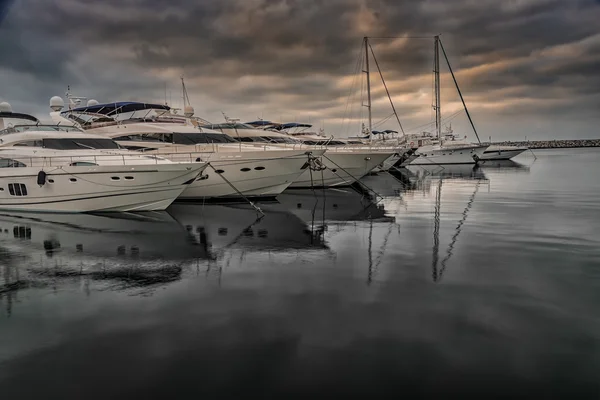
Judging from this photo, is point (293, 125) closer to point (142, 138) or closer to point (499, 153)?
point (142, 138)

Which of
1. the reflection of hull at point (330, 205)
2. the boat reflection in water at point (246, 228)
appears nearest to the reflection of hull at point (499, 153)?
the reflection of hull at point (330, 205)

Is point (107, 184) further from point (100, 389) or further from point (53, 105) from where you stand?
point (53, 105)

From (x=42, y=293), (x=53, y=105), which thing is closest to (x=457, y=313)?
(x=42, y=293)

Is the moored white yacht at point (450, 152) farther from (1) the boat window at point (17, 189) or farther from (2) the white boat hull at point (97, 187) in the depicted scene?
(1) the boat window at point (17, 189)

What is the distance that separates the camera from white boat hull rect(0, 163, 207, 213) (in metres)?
15.3

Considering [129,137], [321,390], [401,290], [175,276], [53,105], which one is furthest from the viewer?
[53,105]

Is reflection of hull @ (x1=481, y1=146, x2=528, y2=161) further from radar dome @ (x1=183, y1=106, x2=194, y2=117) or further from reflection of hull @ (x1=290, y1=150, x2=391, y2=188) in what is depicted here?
radar dome @ (x1=183, y1=106, x2=194, y2=117)

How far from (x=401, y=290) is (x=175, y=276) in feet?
14.0

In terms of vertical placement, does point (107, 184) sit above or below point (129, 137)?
below

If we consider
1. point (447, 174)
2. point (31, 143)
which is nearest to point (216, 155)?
point (31, 143)

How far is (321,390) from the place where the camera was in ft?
13.9

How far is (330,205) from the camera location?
1923cm

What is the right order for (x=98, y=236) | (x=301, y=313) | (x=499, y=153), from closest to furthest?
(x=301, y=313) → (x=98, y=236) → (x=499, y=153)

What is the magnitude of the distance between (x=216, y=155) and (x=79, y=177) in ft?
19.4
